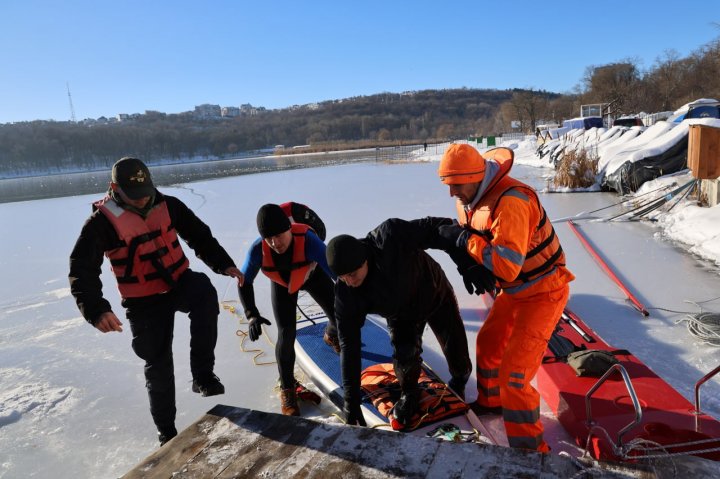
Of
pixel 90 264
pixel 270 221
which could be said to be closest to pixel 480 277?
pixel 270 221

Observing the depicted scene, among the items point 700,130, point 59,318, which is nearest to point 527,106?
point 700,130

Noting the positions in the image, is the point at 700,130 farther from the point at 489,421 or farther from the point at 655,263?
the point at 489,421

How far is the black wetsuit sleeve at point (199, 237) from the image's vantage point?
99.6 inches

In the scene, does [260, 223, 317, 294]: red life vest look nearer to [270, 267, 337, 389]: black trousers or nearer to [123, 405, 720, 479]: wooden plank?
[270, 267, 337, 389]: black trousers

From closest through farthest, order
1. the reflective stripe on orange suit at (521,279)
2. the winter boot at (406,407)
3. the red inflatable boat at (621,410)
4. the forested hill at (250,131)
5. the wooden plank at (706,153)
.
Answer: the red inflatable boat at (621,410) < the reflective stripe on orange suit at (521,279) < the winter boot at (406,407) < the wooden plank at (706,153) < the forested hill at (250,131)

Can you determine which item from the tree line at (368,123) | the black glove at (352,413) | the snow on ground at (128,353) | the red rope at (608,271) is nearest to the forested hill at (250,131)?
the tree line at (368,123)

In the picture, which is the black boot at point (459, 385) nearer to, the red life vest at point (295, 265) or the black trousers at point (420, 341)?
the black trousers at point (420, 341)

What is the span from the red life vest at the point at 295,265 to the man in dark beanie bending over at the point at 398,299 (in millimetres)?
529

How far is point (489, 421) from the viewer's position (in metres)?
2.44

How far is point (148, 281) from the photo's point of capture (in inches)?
90.0

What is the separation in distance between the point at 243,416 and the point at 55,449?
155cm

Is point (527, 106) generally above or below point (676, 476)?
above

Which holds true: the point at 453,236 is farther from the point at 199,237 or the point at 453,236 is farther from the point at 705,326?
the point at 705,326

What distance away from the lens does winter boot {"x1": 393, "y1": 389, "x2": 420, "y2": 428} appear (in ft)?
7.75
